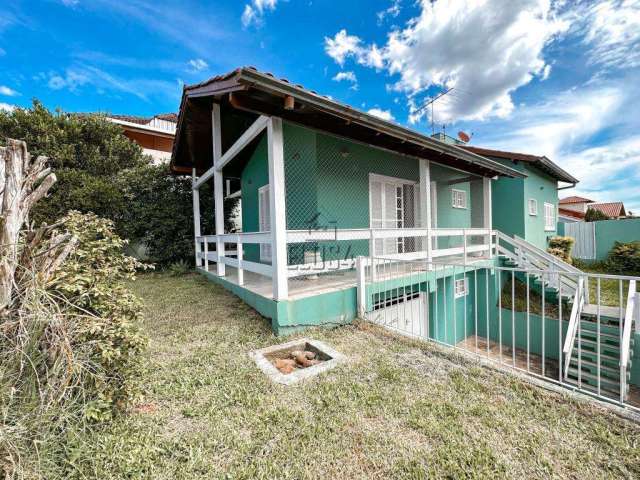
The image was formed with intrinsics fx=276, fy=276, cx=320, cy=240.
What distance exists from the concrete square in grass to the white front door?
4496 millimetres

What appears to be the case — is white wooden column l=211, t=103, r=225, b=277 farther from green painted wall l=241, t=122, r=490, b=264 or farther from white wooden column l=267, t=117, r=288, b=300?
white wooden column l=267, t=117, r=288, b=300

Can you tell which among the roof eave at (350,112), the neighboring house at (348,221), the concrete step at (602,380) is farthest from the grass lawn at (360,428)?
the concrete step at (602,380)

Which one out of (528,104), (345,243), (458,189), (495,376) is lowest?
(495,376)

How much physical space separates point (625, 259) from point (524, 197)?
6005 millimetres

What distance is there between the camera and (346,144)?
7.68 meters

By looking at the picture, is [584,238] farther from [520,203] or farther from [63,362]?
[63,362]

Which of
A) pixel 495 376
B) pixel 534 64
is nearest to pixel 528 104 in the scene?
pixel 534 64

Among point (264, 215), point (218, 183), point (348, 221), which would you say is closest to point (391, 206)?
point (348, 221)

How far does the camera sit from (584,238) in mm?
15453

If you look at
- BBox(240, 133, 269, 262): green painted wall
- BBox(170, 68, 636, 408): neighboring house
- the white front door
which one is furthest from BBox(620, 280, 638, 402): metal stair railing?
BBox(240, 133, 269, 262): green painted wall

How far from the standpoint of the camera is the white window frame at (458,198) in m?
10.9

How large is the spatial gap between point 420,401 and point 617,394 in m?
5.86

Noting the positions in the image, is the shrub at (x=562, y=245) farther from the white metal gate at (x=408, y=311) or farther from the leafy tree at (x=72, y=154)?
the leafy tree at (x=72, y=154)

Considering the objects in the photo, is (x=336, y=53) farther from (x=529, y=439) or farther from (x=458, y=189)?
(x=529, y=439)
